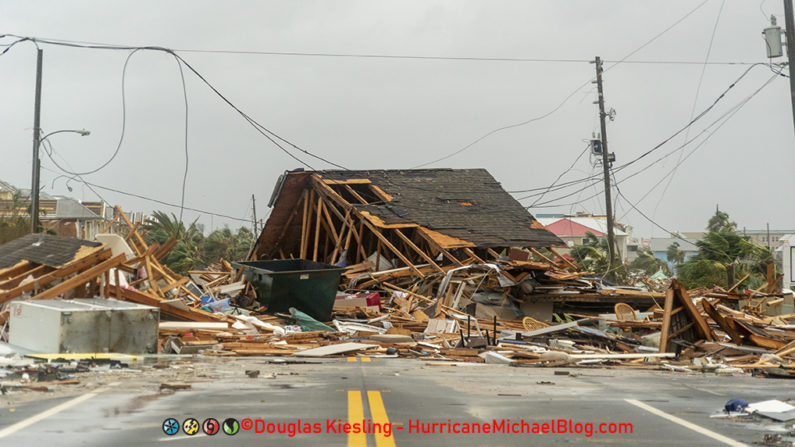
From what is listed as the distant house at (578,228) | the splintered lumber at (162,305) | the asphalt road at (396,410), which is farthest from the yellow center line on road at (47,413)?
the distant house at (578,228)

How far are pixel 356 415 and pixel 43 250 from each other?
12778 millimetres

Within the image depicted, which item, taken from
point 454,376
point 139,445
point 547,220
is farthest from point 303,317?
point 547,220

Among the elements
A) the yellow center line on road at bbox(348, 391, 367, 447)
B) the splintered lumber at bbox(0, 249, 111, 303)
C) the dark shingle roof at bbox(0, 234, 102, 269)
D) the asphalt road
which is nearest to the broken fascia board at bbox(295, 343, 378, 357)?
the asphalt road

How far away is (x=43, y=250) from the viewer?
1694cm

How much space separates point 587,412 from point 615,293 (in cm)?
1683

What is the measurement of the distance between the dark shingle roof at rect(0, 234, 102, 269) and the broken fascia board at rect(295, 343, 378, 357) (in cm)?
515

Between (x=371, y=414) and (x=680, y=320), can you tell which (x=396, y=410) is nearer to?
(x=371, y=414)

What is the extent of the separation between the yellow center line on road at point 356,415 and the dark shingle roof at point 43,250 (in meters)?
9.26

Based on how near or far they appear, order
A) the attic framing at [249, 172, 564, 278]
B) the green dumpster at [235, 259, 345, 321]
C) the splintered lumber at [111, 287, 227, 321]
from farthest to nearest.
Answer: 1. the attic framing at [249, 172, 564, 278]
2. the green dumpster at [235, 259, 345, 321]
3. the splintered lumber at [111, 287, 227, 321]

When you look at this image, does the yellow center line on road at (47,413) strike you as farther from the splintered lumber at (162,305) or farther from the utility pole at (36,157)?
the utility pole at (36,157)

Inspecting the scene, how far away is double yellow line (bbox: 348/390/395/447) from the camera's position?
539 cm

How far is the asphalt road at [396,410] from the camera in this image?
5.57 meters

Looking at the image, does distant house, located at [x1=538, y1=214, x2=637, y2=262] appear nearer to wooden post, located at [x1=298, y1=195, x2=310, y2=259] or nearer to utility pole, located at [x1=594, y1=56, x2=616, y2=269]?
utility pole, located at [x1=594, y1=56, x2=616, y2=269]

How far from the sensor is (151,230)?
55938 millimetres
